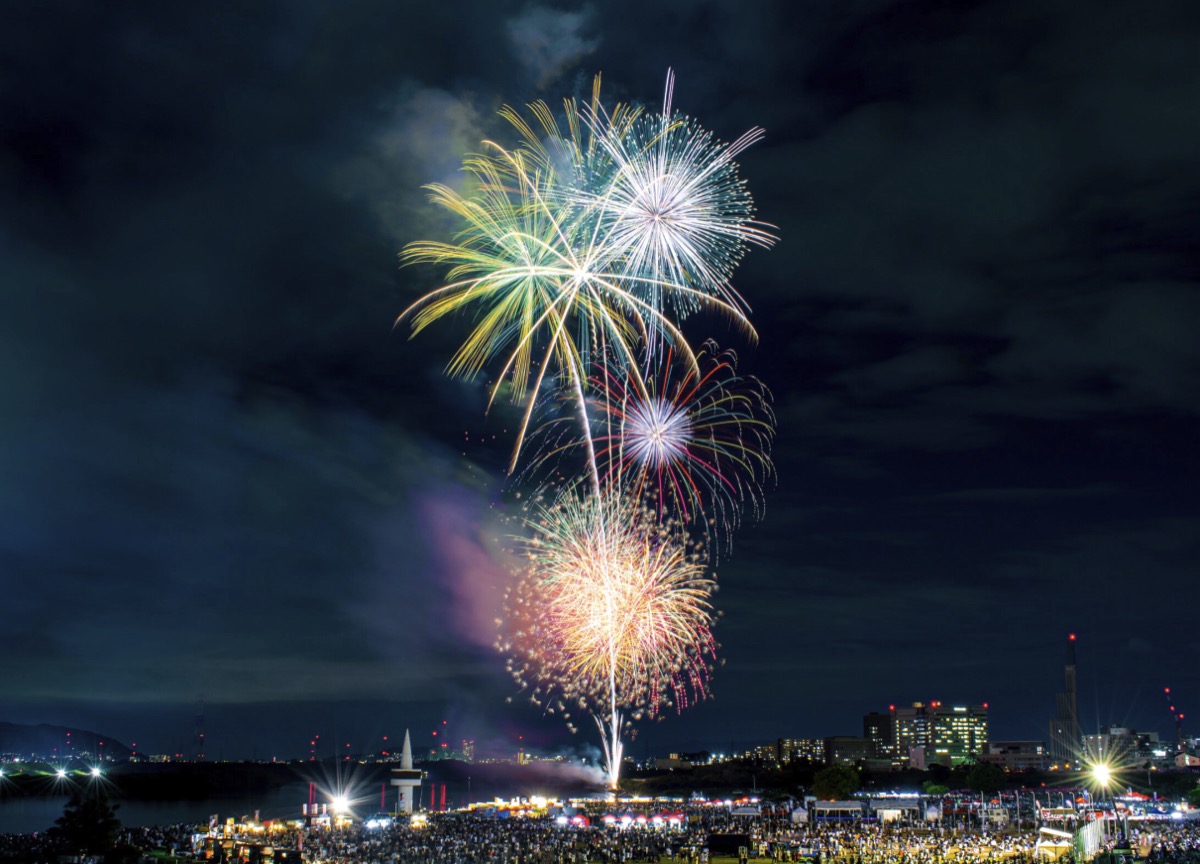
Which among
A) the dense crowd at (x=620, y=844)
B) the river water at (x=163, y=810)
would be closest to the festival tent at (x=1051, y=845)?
the dense crowd at (x=620, y=844)

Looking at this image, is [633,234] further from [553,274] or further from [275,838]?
[275,838]

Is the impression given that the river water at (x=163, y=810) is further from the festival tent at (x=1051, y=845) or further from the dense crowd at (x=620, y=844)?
the festival tent at (x=1051, y=845)

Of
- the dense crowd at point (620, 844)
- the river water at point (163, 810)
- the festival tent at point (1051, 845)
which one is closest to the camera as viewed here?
the dense crowd at point (620, 844)

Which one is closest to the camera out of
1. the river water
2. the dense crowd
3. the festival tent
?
the dense crowd

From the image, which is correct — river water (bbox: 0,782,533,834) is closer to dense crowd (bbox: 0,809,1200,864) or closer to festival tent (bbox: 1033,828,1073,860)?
dense crowd (bbox: 0,809,1200,864)

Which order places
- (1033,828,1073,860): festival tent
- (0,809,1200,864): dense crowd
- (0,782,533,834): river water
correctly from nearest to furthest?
(0,809,1200,864): dense crowd < (1033,828,1073,860): festival tent < (0,782,533,834): river water

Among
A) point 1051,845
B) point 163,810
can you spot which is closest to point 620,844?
point 1051,845

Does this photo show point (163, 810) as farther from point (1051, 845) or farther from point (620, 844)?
point (1051, 845)

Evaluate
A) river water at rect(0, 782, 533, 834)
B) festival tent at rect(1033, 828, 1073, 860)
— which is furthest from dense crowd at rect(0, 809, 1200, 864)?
river water at rect(0, 782, 533, 834)
